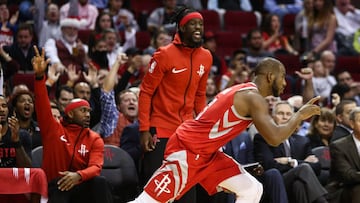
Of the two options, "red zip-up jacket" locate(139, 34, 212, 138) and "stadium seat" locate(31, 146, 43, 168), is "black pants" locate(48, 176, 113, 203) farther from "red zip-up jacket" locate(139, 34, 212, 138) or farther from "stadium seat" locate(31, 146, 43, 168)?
"red zip-up jacket" locate(139, 34, 212, 138)

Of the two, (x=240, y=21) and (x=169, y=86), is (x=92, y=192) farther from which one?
(x=240, y=21)

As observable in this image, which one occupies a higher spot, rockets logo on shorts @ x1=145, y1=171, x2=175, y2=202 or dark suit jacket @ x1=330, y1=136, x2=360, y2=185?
rockets logo on shorts @ x1=145, y1=171, x2=175, y2=202

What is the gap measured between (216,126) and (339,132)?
322 cm

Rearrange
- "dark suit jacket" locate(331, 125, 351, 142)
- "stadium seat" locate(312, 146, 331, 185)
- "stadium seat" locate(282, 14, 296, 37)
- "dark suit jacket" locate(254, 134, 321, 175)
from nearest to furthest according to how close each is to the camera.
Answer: "dark suit jacket" locate(254, 134, 321, 175)
"stadium seat" locate(312, 146, 331, 185)
"dark suit jacket" locate(331, 125, 351, 142)
"stadium seat" locate(282, 14, 296, 37)

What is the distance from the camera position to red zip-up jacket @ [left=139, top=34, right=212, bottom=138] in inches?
290

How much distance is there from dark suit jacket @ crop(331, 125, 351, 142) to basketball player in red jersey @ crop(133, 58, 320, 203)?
295 cm

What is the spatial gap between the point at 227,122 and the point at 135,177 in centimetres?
227

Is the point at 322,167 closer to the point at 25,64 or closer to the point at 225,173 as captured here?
the point at 225,173

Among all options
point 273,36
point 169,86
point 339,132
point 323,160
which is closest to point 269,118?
point 169,86

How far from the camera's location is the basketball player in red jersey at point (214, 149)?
659 centimetres

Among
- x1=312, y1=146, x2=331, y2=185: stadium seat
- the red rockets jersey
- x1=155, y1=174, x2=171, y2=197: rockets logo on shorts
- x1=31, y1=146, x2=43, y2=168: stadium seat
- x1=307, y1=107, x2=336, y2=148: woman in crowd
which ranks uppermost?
the red rockets jersey

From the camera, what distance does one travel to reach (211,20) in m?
13.8

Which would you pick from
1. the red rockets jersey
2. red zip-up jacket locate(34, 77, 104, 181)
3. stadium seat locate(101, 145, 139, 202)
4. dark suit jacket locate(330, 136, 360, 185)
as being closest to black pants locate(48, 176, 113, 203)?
red zip-up jacket locate(34, 77, 104, 181)

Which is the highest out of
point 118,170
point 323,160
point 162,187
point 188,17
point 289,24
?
point 188,17
